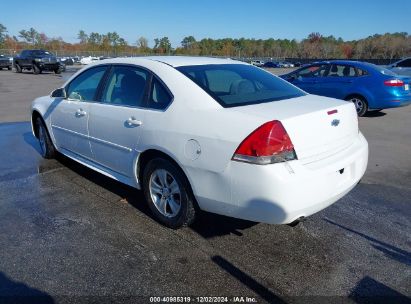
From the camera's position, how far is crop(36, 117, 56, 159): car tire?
582 centimetres

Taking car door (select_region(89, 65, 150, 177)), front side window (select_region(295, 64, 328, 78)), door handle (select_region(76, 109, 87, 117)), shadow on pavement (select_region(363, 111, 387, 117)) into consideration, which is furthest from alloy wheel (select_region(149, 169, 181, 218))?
shadow on pavement (select_region(363, 111, 387, 117))

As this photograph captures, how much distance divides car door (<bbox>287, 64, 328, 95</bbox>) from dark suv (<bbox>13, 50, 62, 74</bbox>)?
23.3 meters

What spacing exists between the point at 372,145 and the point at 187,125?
518cm

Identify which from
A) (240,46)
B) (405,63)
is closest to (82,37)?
(240,46)

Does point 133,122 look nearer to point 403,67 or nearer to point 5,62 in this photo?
point 403,67

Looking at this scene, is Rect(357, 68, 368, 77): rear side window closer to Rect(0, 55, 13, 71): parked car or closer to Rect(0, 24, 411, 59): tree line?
Rect(0, 55, 13, 71): parked car

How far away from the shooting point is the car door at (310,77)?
1055cm

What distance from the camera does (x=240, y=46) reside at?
138375 mm

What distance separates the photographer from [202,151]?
312 centimetres

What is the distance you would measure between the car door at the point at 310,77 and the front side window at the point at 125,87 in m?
7.40

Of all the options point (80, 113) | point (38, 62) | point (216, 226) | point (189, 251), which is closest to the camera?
point (189, 251)

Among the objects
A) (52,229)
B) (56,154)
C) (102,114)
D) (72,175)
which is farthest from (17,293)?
(56,154)

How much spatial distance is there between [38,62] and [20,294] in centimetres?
2941

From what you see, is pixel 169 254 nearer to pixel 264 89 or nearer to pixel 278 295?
pixel 278 295
